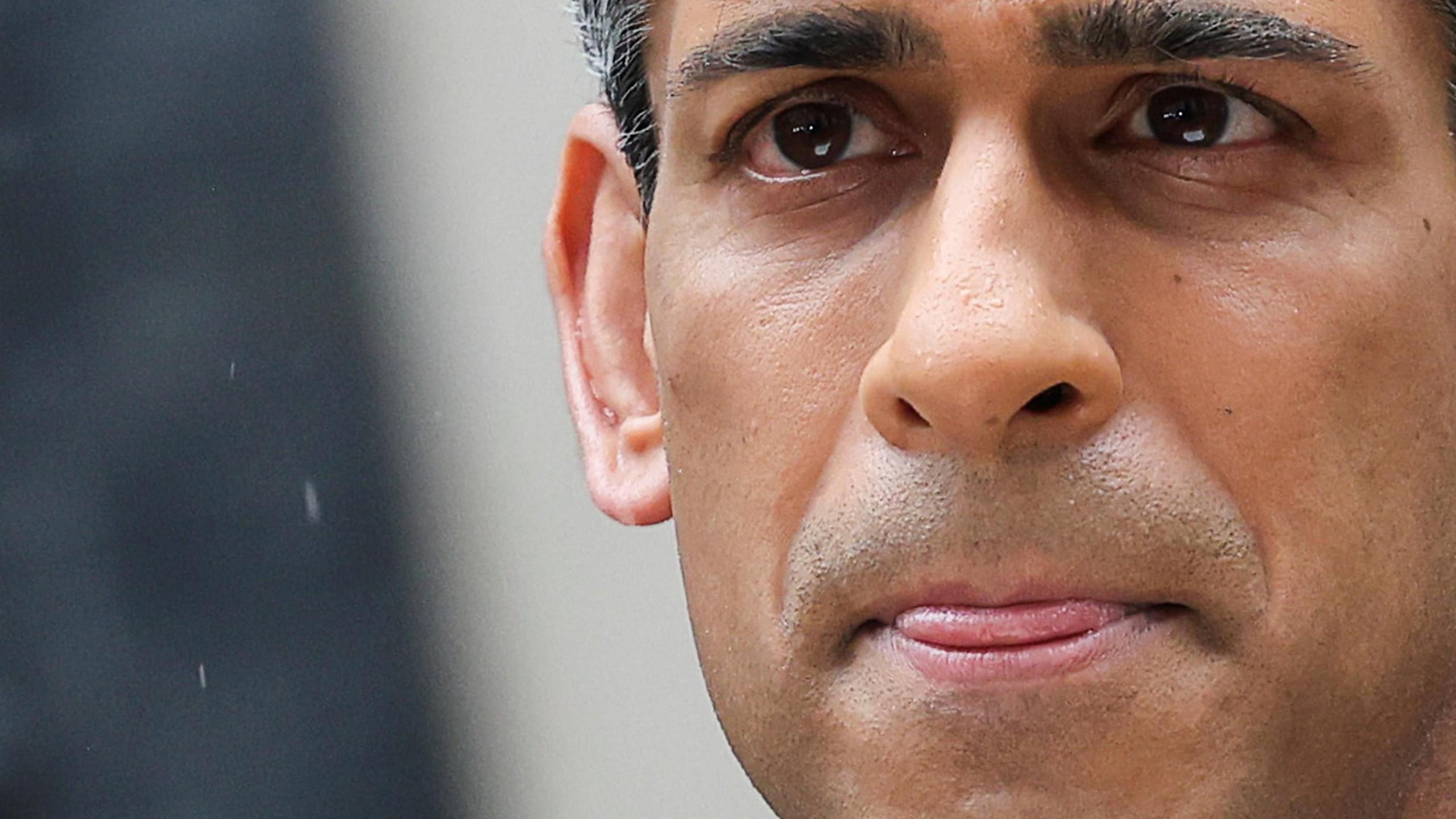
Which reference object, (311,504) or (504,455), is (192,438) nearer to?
(311,504)

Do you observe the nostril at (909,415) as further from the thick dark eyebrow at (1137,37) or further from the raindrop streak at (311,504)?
the raindrop streak at (311,504)

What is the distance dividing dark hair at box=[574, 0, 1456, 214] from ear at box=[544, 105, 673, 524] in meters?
0.06

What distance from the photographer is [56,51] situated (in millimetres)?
2832

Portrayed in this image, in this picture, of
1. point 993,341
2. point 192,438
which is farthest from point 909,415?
point 192,438

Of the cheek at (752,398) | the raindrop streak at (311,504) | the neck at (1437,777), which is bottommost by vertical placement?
the neck at (1437,777)

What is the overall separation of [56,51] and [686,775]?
1141mm

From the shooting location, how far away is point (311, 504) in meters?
2.82

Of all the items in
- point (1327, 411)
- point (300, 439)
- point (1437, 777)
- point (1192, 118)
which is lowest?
point (1437, 777)

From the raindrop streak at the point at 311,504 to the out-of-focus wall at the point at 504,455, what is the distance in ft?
0.38

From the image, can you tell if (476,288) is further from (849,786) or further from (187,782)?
(849,786)

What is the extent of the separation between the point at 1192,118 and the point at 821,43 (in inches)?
9.6

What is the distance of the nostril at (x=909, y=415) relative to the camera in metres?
1.46

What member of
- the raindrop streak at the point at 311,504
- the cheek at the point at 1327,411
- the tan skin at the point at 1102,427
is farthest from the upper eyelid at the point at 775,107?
the raindrop streak at the point at 311,504

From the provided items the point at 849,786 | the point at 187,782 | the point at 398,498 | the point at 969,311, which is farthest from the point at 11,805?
the point at 969,311
